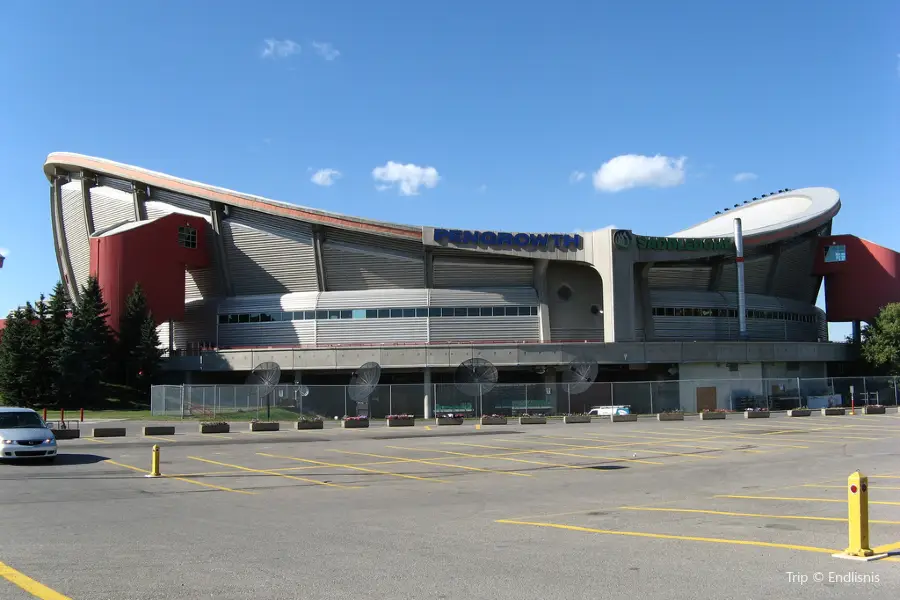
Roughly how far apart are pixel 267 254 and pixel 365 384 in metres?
22.9

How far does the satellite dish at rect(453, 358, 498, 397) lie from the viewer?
1954 inches

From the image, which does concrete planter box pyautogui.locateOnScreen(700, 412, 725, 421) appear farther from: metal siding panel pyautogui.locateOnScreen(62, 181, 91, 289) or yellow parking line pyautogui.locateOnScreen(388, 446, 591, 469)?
metal siding panel pyautogui.locateOnScreen(62, 181, 91, 289)

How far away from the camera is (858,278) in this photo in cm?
7400

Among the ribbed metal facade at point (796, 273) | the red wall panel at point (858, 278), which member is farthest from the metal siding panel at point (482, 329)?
the red wall panel at point (858, 278)

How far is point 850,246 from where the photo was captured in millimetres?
74375

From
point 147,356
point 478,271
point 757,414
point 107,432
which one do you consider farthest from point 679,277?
point 107,432

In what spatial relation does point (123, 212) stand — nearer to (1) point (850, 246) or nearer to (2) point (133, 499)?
(2) point (133, 499)

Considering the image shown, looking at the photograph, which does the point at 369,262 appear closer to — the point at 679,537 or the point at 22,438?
the point at 22,438

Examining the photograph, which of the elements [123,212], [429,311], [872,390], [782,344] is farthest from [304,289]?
[872,390]

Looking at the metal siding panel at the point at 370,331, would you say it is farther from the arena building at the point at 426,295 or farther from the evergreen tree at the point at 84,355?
the evergreen tree at the point at 84,355

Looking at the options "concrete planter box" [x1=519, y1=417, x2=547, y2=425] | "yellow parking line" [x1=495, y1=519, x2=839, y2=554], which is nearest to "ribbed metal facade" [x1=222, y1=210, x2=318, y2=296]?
"concrete planter box" [x1=519, y1=417, x2=547, y2=425]

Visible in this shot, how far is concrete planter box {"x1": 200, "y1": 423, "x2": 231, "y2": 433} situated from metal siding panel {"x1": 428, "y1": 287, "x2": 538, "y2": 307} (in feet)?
90.0

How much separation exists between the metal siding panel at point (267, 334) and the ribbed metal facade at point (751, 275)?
3737cm

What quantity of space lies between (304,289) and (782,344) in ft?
137
